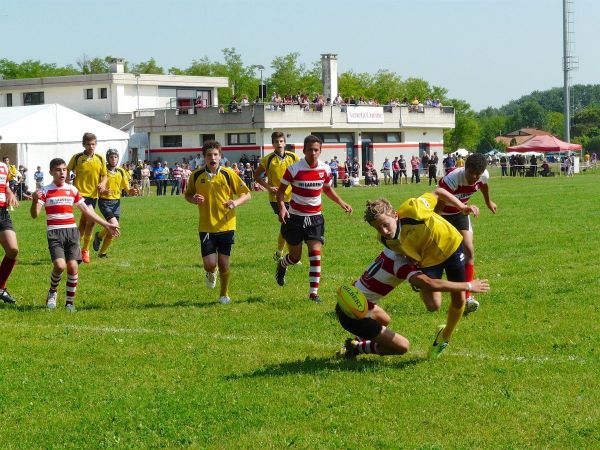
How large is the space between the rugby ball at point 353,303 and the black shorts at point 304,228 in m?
4.11

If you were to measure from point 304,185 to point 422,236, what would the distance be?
451 centimetres

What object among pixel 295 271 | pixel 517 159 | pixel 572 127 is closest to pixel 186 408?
pixel 295 271

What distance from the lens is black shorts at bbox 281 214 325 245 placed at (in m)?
12.3

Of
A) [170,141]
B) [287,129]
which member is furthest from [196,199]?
[170,141]

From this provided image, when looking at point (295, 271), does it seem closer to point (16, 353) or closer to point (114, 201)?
point (114, 201)

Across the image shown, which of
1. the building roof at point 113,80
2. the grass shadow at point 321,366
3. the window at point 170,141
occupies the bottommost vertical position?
the grass shadow at point 321,366

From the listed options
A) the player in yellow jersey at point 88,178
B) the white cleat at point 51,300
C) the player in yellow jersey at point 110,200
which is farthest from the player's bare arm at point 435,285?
the player in yellow jersey at point 110,200

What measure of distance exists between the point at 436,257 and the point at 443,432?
219 centimetres

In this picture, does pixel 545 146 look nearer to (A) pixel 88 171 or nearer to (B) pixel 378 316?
(A) pixel 88 171

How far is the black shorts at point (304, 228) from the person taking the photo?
486 inches

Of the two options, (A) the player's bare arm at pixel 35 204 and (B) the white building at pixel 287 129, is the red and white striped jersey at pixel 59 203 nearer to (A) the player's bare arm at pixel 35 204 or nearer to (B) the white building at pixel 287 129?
(A) the player's bare arm at pixel 35 204

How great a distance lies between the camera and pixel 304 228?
12.4m

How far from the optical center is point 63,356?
8953 mm

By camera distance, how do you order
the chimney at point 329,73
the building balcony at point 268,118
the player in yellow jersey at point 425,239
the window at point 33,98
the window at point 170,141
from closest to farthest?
the player in yellow jersey at point 425,239 → the building balcony at point 268,118 → the window at point 170,141 → the window at point 33,98 → the chimney at point 329,73
